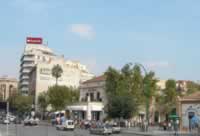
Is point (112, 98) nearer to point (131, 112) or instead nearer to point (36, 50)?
point (131, 112)

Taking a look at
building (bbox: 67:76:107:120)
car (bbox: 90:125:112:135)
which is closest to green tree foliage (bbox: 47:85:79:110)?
building (bbox: 67:76:107:120)

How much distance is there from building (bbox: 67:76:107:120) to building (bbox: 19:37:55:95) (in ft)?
259

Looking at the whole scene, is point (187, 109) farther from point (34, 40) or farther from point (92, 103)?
point (34, 40)

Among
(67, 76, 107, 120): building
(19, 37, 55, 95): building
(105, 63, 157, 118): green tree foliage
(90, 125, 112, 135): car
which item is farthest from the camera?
(19, 37, 55, 95): building

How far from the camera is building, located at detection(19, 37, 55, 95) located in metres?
179

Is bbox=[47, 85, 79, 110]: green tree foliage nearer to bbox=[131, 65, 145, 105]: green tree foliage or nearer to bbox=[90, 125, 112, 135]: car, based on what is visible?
bbox=[131, 65, 145, 105]: green tree foliage

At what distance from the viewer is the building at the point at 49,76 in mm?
155250

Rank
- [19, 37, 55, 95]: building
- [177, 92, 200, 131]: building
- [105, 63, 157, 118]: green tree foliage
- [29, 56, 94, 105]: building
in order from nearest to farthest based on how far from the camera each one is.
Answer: [177, 92, 200, 131]: building
[105, 63, 157, 118]: green tree foliage
[29, 56, 94, 105]: building
[19, 37, 55, 95]: building

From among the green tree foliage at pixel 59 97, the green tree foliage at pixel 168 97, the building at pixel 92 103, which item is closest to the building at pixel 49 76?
the green tree foliage at pixel 59 97

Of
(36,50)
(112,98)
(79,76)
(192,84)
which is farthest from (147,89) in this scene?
(36,50)

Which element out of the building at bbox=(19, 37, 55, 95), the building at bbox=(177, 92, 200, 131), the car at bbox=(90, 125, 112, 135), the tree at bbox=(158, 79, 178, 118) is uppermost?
the building at bbox=(19, 37, 55, 95)

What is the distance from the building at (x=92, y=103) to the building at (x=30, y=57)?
78986mm

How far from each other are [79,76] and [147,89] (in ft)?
269

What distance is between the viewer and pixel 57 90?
114m
